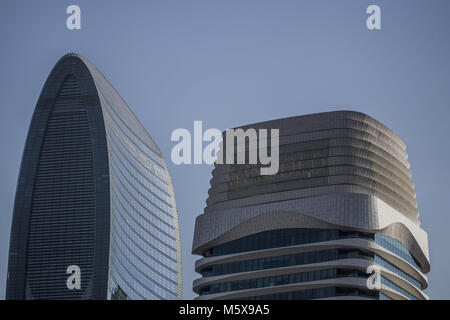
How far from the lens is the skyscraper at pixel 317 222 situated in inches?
6107

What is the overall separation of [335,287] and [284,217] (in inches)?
669

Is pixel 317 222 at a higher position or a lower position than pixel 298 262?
higher

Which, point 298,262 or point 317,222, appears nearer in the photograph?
point 298,262

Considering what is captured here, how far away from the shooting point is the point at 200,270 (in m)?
170

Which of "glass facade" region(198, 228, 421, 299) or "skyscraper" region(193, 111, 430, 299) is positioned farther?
"skyscraper" region(193, 111, 430, 299)

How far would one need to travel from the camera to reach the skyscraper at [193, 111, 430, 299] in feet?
509

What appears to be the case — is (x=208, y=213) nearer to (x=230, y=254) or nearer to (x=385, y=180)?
(x=230, y=254)

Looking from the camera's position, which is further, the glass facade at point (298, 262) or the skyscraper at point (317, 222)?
the skyscraper at point (317, 222)

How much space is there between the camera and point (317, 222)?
158375mm
